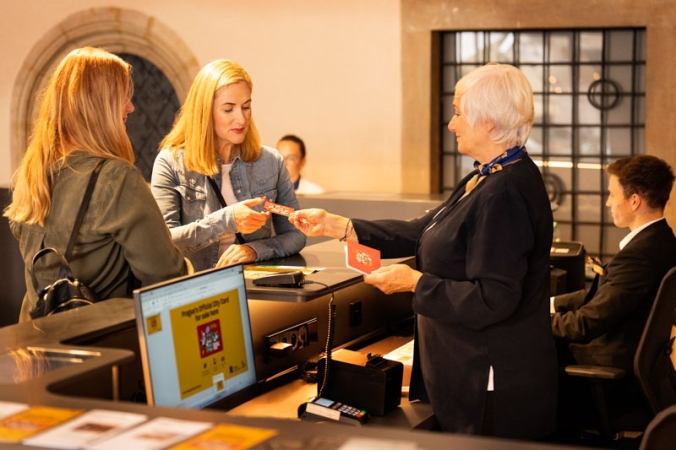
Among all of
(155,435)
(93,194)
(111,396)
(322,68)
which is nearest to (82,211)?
(93,194)

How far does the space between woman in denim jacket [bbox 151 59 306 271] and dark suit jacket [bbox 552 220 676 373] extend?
1.10m

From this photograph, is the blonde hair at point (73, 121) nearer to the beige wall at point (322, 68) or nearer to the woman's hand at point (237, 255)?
the woman's hand at point (237, 255)

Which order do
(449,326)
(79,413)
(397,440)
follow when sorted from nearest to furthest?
(397,440)
(79,413)
(449,326)

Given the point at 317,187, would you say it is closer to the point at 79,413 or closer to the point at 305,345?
the point at 305,345

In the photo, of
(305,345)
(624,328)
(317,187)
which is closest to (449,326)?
(305,345)

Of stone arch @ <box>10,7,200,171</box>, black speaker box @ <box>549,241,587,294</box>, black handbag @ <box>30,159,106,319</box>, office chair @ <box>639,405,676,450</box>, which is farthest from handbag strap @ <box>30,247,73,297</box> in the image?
stone arch @ <box>10,7,200,171</box>

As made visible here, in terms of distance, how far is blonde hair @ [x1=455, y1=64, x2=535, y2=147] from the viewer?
8.32ft

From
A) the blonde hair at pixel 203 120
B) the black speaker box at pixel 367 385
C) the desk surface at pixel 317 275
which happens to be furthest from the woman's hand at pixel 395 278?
the blonde hair at pixel 203 120

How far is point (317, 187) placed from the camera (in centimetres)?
789

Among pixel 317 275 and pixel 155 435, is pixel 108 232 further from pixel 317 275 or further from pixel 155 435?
pixel 155 435

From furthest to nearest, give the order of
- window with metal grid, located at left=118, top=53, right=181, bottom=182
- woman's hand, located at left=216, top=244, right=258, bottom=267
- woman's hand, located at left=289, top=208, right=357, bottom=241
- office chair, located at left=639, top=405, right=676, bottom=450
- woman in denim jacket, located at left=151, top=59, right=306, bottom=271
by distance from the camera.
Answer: window with metal grid, located at left=118, top=53, right=181, bottom=182 < woman in denim jacket, located at left=151, top=59, right=306, bottom=271 < woman's hand, located at left=216, top=244, right=258, bottom=267 < woman's hand, located at left=289, top=208, right=357, bottom=241 < office chair, located at left=639, top=405, right=676, bottom=450

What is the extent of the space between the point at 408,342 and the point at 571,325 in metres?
0.61

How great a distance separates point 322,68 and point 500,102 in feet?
19.2

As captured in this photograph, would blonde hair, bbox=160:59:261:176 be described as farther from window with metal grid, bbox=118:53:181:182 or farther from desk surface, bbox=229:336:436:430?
window with metal grid, bbox=118:53:181:182
